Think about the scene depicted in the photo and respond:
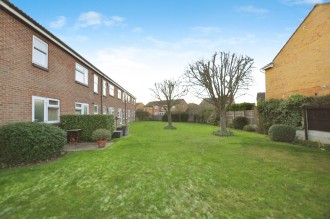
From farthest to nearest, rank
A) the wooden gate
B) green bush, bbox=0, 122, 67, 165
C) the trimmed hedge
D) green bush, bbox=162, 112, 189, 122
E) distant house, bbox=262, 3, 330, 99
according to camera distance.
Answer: green bush, bbox=162, 112, 189, 122 → distant house, bbox=262, 3, 330, 99 → the trimmed hedge → the wooden gate → green bush, bbox=0, 122, 67, 165

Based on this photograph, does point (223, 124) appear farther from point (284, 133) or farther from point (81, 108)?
point (81, 108)

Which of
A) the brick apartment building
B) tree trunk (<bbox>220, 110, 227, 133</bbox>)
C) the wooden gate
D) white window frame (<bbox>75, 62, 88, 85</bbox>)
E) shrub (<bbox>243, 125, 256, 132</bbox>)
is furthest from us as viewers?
shrub (<bbox>243, 125, 256, 132</bbox>)

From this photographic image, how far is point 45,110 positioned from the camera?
30.2ft

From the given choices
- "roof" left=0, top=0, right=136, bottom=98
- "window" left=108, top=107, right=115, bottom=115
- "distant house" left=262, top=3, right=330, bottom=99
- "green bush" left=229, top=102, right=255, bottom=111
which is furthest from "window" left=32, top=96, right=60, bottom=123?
"green bush" left=229, top=102, right=255, bottom=111

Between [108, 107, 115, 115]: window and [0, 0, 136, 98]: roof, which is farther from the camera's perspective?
[108, 107, 115, 115]: window

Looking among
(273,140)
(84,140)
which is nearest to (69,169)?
(84,140)

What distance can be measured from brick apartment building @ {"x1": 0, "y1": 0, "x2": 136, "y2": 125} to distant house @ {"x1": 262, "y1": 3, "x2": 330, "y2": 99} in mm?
17463

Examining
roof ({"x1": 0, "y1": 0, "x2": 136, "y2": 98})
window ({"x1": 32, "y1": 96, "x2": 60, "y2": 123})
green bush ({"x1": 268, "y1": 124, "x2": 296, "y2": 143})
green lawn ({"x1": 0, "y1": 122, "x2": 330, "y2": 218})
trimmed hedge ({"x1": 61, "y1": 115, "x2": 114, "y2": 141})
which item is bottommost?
green lawn ({"x1": 0, "y1": 122, "x2": 330, "y2": 218})

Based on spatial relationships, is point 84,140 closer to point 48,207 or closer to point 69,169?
point 69,169

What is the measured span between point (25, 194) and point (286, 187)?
5981mm

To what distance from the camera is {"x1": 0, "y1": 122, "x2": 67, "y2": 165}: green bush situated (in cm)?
590

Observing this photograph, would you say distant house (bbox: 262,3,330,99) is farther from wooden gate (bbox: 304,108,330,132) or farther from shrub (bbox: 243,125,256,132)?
shrub (bbox: 243,125,256,132)

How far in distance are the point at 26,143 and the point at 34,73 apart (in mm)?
4000

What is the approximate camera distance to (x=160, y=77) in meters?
25.6
